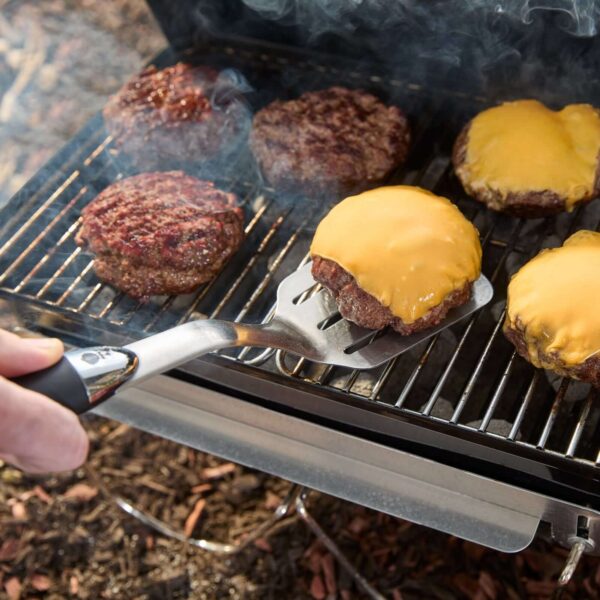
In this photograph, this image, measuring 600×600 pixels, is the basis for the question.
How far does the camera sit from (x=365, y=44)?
3.67m

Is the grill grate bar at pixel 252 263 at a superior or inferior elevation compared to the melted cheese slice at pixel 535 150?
superior

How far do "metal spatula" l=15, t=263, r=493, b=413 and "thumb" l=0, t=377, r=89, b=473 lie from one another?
113mm

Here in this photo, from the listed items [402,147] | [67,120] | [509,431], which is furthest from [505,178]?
[67,120]

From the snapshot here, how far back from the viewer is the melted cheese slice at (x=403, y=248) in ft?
8.29

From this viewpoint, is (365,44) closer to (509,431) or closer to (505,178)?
(505,178)

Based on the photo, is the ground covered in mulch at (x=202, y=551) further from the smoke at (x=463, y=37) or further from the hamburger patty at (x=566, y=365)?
the smoke at (x=463, y=37)

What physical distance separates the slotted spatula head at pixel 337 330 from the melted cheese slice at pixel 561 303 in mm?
181

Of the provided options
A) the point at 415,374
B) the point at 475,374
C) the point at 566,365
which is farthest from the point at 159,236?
the point at 566,365

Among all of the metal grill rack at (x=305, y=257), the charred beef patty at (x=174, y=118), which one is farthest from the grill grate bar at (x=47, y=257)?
the charred beef patty at (x=174, y=118)

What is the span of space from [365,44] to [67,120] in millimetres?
1860

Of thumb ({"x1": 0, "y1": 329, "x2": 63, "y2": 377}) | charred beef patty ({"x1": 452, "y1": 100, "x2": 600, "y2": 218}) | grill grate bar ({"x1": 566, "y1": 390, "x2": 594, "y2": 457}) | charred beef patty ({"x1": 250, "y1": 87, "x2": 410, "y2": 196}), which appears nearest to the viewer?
thumb ({"x1": 0, "y1": 329, "x2": 63, "y2": 377})

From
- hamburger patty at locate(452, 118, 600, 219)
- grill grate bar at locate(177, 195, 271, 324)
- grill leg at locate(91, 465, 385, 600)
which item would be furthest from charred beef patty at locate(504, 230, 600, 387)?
grill leg at locate(91, 465, 385, 600)

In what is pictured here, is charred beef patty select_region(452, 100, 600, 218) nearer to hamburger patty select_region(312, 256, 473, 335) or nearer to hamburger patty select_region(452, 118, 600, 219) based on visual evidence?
hamburger patty select_region(452, 118, 600, 219)

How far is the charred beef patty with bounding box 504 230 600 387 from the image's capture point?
238 cm
